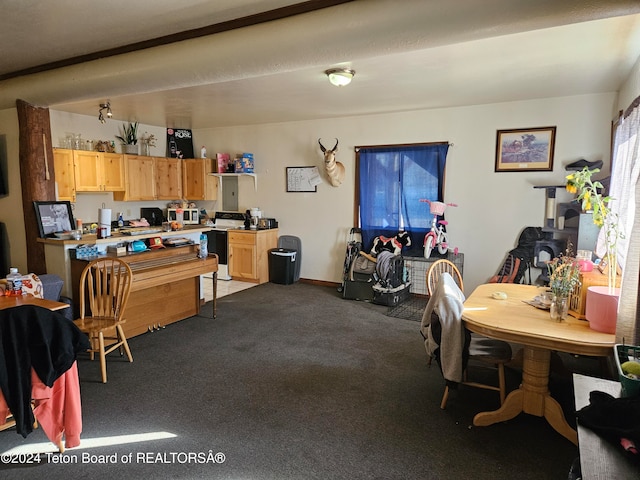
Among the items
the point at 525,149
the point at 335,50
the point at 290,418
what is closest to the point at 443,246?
the point at 525,149

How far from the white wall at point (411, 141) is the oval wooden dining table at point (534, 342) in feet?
8.48

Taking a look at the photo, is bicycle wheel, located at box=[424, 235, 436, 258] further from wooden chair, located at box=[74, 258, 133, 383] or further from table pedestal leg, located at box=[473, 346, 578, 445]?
wooden chair, located at box=[74, 258, 133, 383]

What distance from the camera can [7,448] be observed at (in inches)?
93.9

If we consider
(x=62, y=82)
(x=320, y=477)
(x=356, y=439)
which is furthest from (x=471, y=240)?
(x=62, y=82)

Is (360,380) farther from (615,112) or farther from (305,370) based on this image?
(615,112)

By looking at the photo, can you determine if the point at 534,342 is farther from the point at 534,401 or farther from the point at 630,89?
the point at 630,89

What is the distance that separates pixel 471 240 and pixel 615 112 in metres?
2.02

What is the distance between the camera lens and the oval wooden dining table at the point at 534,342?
86.4 inches

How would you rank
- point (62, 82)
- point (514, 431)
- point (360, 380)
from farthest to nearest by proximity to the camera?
point (62, 82) → point (360, 380) → point (514, 431)

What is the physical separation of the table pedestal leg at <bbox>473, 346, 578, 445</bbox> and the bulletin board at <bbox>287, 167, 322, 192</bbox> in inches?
172

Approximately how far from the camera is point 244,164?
675 cm

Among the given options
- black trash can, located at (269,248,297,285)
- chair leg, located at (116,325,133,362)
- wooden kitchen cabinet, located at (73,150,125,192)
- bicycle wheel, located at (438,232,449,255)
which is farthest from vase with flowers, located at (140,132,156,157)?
bicycle wheel, located at (438,232,449,255)

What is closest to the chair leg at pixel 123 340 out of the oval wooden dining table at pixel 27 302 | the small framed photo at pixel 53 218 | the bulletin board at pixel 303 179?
the oval wooden dining table at pixel 27 302

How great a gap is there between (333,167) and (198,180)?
257 centimetres
